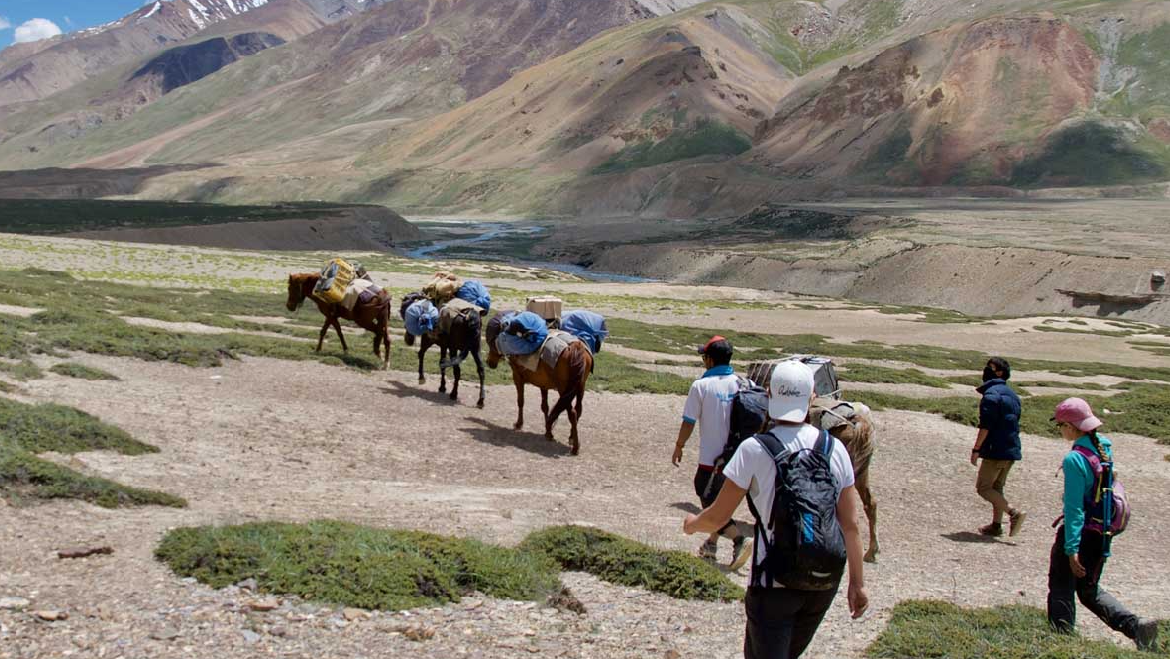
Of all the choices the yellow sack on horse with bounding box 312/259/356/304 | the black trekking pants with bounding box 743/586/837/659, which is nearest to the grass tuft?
the black trekking pants with bounding box 743/586/837/659

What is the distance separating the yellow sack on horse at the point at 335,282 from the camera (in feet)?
77.9

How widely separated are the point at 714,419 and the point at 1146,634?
14.5 ft

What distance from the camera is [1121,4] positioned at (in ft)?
539

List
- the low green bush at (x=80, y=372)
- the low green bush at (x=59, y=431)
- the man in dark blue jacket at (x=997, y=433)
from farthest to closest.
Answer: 1. the low green bush at (x=80, y=372)
2. the man in dark blue jacket at (x=997, y=433)
3. the low green bush at (x=59, y=431)

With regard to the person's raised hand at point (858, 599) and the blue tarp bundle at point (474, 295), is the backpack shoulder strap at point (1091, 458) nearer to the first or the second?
the person's raised hand at point (858, 599)

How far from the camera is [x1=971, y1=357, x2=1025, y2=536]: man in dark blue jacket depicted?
44.7 ft

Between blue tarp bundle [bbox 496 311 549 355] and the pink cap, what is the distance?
9.68 m

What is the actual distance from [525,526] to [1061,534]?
18.8 feet

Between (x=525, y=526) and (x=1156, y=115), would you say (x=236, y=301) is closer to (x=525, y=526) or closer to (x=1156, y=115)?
(x=525, y=526)

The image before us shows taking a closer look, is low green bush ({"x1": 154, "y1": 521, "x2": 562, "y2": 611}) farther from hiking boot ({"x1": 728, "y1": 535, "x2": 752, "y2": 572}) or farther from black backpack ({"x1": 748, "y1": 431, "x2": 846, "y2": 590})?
black backpack ({"x1": 748, "y1": 431, "x2": 846, "y2": 590})

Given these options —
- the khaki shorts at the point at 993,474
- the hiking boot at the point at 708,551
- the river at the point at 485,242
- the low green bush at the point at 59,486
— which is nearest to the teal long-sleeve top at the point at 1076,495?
the hiking boot at the point at 708,551

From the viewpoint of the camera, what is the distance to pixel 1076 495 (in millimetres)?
8562

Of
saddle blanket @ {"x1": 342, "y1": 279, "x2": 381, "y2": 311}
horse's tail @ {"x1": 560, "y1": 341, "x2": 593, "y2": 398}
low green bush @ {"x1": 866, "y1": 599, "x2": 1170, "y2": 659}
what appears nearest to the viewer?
low green bush @ {"x1": 866, "y1": 599, "x2": 1170, "y2": 659}

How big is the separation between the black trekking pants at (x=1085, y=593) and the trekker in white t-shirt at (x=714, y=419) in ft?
10.4
